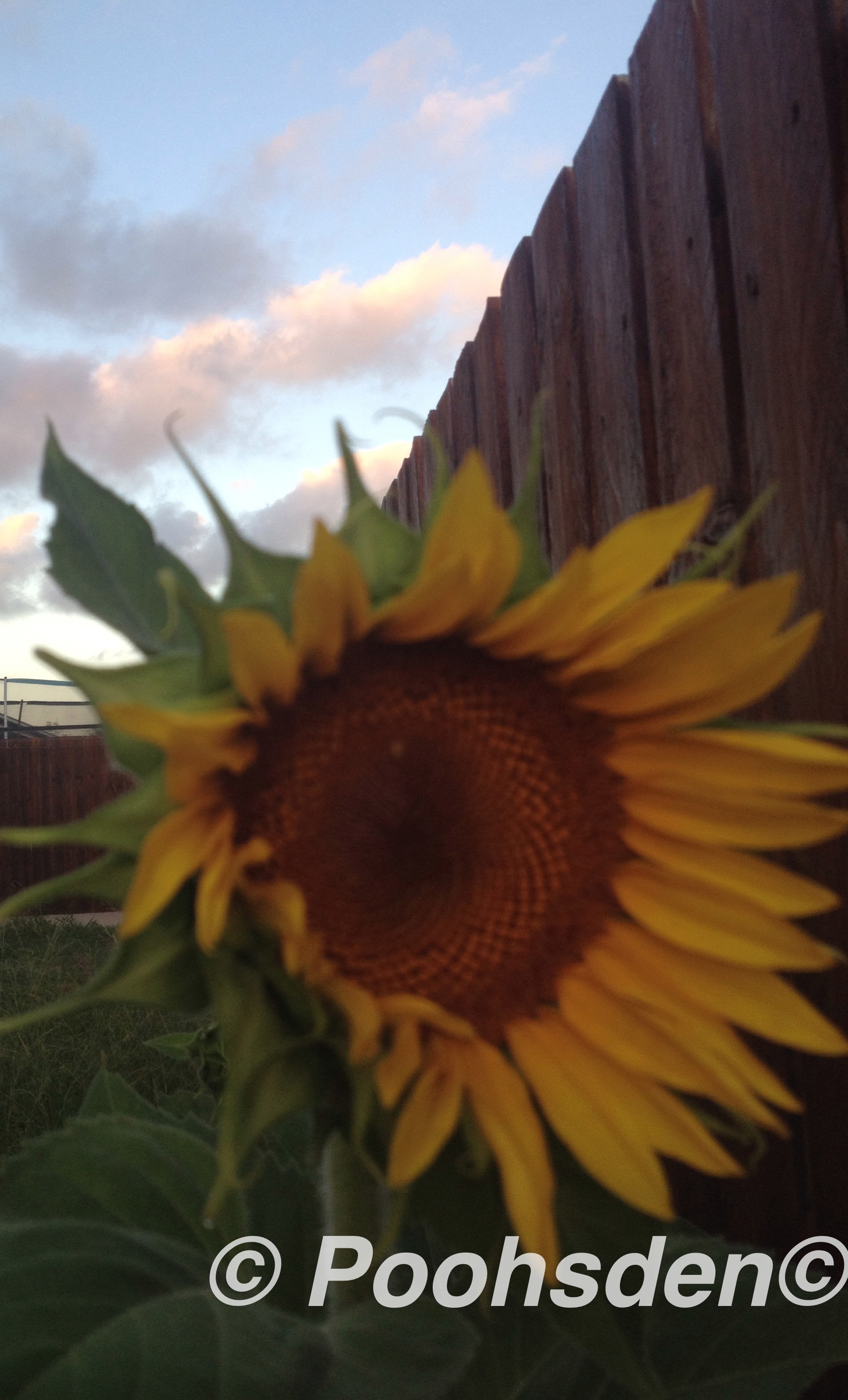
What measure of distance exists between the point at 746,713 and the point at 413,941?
36.2 inches

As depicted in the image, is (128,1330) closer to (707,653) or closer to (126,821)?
(126,821)

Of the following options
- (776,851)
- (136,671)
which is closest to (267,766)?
(136,671)

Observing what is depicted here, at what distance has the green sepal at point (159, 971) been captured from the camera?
456 millimetres

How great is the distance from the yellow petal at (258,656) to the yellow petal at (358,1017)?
0.43 ft

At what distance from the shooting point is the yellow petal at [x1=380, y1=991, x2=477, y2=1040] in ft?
1.53

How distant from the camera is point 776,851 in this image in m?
1.30

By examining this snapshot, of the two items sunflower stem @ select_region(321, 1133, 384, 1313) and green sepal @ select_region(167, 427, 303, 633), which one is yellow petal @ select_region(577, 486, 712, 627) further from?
sunflower stem @ select_region(321, 1133, 384, 1313)

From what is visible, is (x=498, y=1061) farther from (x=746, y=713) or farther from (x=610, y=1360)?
(x=746, y=713)

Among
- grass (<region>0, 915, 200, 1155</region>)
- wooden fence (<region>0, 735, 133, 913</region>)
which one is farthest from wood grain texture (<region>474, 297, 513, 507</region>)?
wooden fence (<region>0, 735, 133, 913</region>)

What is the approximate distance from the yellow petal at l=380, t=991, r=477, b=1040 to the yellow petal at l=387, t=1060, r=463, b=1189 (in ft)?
0.06

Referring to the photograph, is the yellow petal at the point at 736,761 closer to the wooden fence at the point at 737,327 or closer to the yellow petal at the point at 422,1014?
the yellow petal at the point at 422,1014

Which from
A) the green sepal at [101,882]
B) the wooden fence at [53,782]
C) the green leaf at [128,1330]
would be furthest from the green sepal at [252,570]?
the wooden fence at [53,782]

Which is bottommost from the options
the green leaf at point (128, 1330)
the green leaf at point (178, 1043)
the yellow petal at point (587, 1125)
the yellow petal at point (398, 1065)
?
the green leaf at point (128, 1330)

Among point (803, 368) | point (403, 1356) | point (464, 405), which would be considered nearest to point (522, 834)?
point (403, 1356)
